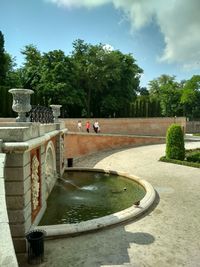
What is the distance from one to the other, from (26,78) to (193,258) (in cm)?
3069

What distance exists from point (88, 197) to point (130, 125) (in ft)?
75.1

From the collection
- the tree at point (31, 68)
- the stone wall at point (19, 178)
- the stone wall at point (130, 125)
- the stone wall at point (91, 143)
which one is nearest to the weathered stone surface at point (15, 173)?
the stone wall at point (19, 178)

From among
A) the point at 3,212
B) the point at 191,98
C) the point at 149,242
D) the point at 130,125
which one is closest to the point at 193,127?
the point at 191,98

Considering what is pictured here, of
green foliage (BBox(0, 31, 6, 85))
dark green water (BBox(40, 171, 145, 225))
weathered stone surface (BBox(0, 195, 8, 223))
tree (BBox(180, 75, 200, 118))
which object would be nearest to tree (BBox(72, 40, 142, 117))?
green foliage (BBox(0, 31, 6, 85))

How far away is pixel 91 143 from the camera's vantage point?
25.0 metres

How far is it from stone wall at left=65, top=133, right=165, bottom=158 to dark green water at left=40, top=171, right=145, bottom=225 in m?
6.33

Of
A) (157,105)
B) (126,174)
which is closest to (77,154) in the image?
(126,174)

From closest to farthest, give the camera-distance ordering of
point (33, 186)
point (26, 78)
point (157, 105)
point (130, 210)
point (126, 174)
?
point (33, 186) → point (130, 210) → point (126, 174) → point (26, 78) → point (157, 105)

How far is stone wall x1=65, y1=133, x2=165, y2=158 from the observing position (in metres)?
23.7

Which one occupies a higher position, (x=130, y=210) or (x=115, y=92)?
(x=115, y=92)

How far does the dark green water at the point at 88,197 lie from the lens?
1045 centimetres

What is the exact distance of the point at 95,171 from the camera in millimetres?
17891

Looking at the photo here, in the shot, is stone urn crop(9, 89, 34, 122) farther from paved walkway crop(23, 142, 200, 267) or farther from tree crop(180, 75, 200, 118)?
tree crop(180, 75, 200, 118)

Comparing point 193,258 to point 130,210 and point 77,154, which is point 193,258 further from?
point 77,154
